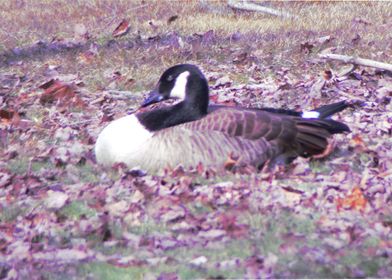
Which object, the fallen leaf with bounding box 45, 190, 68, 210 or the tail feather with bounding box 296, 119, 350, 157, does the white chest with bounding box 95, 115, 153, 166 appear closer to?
the fallen leaf with bounding box 45, 190, 68, 210

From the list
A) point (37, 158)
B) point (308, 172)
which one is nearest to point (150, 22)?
point (37, 158)

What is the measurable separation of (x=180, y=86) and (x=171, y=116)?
0.32 m

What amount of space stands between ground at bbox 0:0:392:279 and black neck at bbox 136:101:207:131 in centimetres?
44

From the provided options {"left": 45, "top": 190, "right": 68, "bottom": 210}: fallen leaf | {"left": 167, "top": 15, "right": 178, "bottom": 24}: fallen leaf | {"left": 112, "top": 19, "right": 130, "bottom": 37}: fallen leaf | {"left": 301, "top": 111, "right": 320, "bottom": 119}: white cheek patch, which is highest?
{"left": 45, "top": 190, "right": 68, "bottom": 210}: fallen leaf

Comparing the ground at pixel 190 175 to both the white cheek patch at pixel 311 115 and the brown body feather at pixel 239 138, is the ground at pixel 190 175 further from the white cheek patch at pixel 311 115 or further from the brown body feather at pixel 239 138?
the white cheek patch at pixel 311 115

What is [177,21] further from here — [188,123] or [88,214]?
[88,214]

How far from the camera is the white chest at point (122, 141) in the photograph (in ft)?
23.1

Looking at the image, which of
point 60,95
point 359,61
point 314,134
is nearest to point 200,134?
point 314,134

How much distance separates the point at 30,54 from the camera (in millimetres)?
12633

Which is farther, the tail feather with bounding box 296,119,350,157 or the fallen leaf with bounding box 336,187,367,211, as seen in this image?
the tail feather with bounding box 296,119,350,157

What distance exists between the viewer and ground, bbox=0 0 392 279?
209 inches

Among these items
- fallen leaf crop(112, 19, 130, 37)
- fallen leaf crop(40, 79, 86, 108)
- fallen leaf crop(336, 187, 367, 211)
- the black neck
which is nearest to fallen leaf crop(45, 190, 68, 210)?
the black neck

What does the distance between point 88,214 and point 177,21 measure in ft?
29.0

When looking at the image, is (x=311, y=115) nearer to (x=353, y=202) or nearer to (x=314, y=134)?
(x=314, y=134)
